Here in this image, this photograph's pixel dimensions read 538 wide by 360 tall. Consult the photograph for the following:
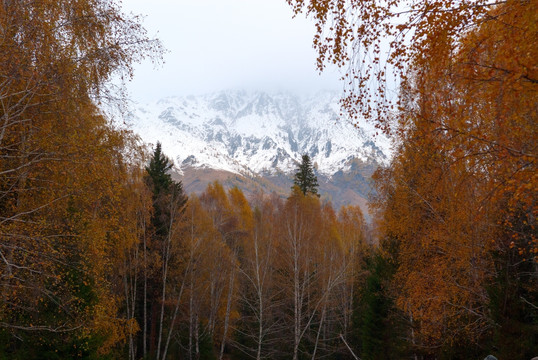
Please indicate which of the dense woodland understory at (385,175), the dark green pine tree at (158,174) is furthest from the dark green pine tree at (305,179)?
the dense woodland understory at (385,175)

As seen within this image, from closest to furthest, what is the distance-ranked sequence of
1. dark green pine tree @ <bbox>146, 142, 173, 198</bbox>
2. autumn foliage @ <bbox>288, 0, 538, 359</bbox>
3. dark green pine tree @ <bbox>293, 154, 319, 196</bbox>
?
autumn foliage @ <bbox>288, 0, 538, 359</bbox> < dark green pine tree @ <bbox>146, 142, 173, 198</bbox> < dark green pine tree @ <bbox>293, 154, 319, 196</bbox>

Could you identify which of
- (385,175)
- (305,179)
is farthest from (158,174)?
(305,179)

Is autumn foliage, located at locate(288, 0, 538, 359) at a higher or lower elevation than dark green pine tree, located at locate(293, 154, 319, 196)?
lower

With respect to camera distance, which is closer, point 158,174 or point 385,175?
point 385,175

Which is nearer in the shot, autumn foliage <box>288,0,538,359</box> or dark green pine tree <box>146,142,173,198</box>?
autumn foliage <box>288,0,538,359</box>

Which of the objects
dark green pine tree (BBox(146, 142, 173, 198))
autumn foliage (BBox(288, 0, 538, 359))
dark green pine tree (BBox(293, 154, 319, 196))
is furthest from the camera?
dark green pine tree (BBox(293, 154, 319, 196))

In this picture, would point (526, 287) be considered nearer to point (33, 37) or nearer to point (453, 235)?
point (453, 235)

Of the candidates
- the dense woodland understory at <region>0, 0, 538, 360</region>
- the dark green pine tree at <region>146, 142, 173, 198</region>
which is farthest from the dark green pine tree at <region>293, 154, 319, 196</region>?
the dense woodland understory at <region>0, 0, 538, 360</region>

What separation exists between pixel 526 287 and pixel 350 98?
5833mm

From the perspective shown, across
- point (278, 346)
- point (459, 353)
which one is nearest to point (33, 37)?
point (459, 353)

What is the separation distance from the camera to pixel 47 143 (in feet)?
16.9

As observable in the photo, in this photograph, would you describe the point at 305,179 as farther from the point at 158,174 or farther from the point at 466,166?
the point at 466,166

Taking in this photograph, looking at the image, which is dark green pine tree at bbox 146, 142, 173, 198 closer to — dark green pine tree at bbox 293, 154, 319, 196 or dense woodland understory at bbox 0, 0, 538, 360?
dense woodland understory at bbox 0, 0, 538, 360

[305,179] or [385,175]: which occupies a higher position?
[305,179]
